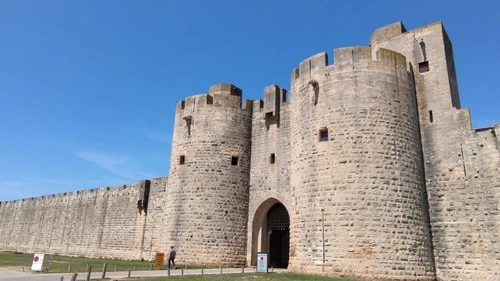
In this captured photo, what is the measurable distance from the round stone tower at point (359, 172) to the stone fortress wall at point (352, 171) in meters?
0.04

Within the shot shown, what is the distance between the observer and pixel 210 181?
17.9 meters

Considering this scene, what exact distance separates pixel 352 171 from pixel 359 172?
0.23m

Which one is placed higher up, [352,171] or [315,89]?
[315,89]

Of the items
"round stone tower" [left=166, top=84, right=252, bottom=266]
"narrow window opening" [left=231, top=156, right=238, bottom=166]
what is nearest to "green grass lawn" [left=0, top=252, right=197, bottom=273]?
"round stone tower" [left=166, top=84, right=252, bottom=266]

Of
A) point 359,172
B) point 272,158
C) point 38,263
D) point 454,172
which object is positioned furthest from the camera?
point 272,158

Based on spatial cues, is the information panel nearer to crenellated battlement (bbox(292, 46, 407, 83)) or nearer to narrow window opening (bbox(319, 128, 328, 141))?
narrow window opening (bbox(319, 128, 328, 141))

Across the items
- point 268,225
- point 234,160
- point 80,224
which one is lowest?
point 268,225

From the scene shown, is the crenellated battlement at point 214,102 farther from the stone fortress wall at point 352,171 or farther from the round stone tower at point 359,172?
the round stone tower at point 359,172

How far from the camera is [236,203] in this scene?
58.7 feet

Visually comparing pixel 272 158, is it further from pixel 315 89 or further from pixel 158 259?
pixel 158 259

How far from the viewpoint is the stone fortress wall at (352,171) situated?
13.0 metres

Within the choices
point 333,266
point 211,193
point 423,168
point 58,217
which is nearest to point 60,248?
point 58,217

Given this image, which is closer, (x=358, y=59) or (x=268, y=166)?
(x=358, y=59)

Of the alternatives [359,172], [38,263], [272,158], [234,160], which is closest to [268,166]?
[272,158]
